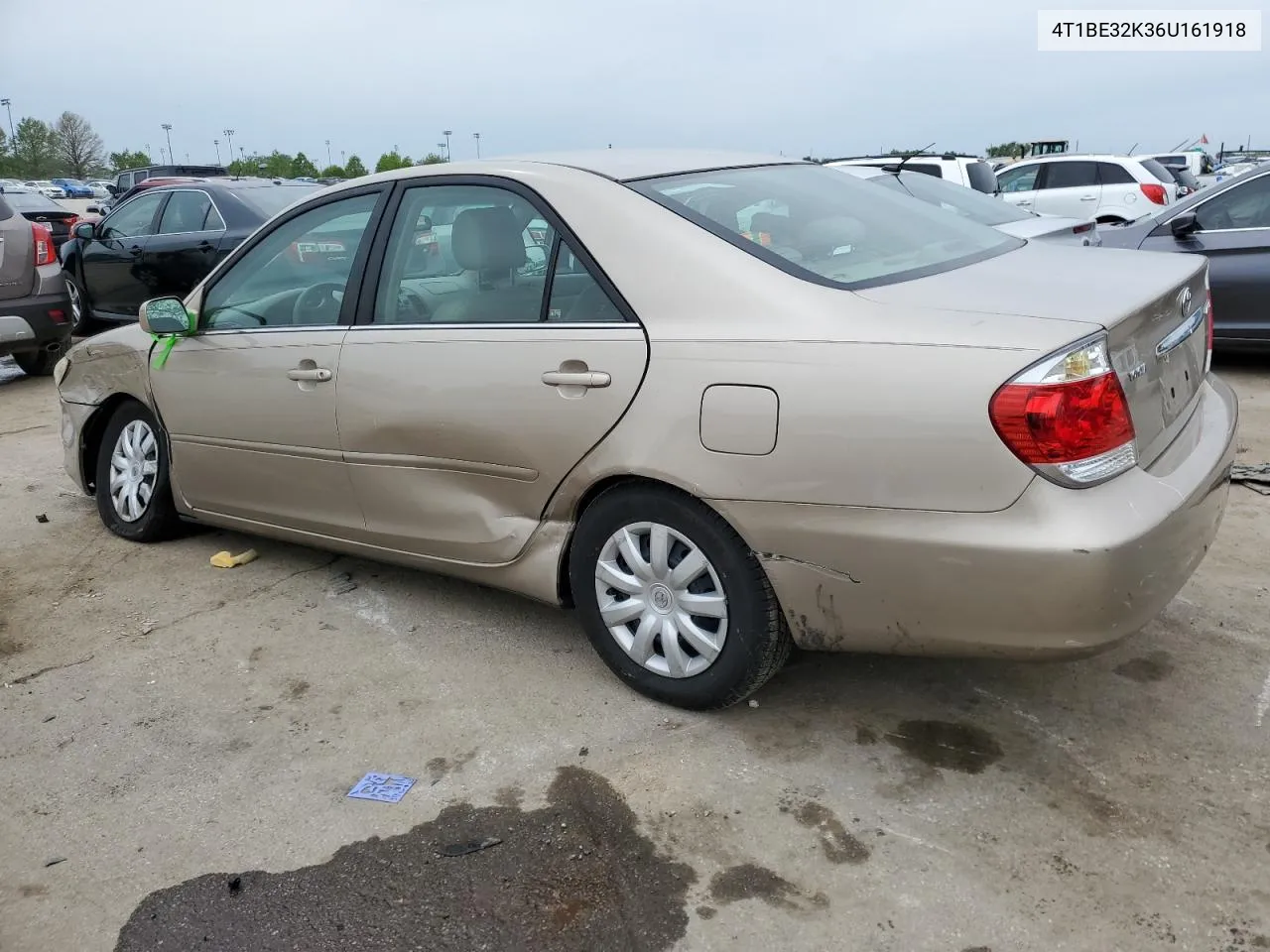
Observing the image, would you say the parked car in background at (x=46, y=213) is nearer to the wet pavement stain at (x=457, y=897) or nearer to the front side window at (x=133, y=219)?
the front side window at (x=133, y=219)

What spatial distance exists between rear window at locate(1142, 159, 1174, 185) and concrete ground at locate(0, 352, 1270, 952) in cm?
1234

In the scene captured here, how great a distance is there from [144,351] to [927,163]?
8.92 metres

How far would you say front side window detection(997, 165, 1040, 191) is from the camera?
15008 mm

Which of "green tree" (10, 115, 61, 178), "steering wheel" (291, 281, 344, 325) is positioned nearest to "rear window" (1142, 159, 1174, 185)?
"steering wheel" (291, 281, 344, 325)

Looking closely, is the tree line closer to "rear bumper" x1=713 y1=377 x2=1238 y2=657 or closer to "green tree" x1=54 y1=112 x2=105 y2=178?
"green tree" x1=54 y1=112 x2=105 y2=178

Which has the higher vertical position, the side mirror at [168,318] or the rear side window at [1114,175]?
the rear side window at [1114,175]

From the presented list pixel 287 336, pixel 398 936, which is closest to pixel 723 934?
pixel 398 936

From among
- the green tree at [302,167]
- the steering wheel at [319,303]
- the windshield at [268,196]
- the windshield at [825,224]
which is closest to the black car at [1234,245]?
the windshield at [825,224]

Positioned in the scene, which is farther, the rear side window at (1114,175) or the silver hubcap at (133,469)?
the rear side window at (1114,175)

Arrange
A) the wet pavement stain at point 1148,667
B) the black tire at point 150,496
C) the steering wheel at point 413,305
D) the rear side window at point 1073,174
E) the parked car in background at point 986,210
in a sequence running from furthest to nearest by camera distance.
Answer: the rear side window at point 1073,174
the parked car in background at point 986,210
the black tire at point 150,496
the steering wheel at point 413,305
the wet pavement stain at point 1148,667

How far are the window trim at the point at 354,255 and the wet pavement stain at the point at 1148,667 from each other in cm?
271

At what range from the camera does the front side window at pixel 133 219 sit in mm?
9547

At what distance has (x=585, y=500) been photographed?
3127 millimetres

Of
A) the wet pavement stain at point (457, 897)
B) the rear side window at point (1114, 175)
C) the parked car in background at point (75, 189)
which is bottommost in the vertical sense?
the wet pavement stain at point (457, 897)
